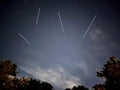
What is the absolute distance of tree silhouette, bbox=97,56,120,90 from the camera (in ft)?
75.6

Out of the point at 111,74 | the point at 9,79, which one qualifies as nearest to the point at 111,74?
the point at 111,74

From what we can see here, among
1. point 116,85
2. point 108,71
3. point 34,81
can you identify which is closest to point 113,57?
point 108,71

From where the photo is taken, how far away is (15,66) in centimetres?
3494

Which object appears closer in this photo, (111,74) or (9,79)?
(111,74)

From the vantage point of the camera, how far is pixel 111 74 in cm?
2341

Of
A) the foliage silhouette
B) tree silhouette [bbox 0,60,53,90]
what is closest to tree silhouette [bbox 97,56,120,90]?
the foliage silhouette

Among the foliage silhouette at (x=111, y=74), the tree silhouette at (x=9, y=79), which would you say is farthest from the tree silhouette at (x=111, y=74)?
the tree silhouette at (x=9, y=79)

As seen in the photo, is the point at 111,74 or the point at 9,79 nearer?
the point at 111,74

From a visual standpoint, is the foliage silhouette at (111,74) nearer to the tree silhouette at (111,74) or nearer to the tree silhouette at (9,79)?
the tree silhouette at (111,74)

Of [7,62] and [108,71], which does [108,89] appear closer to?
[108,71]

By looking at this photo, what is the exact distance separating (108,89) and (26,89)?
84.8ft

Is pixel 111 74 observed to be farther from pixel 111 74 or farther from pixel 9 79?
pixel 9 79

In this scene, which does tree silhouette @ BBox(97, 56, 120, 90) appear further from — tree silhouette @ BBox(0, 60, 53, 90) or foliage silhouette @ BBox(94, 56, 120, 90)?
tree silhouette @ BBox(0, 60, 53, 90)

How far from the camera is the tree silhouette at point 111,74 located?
23.0 meters
